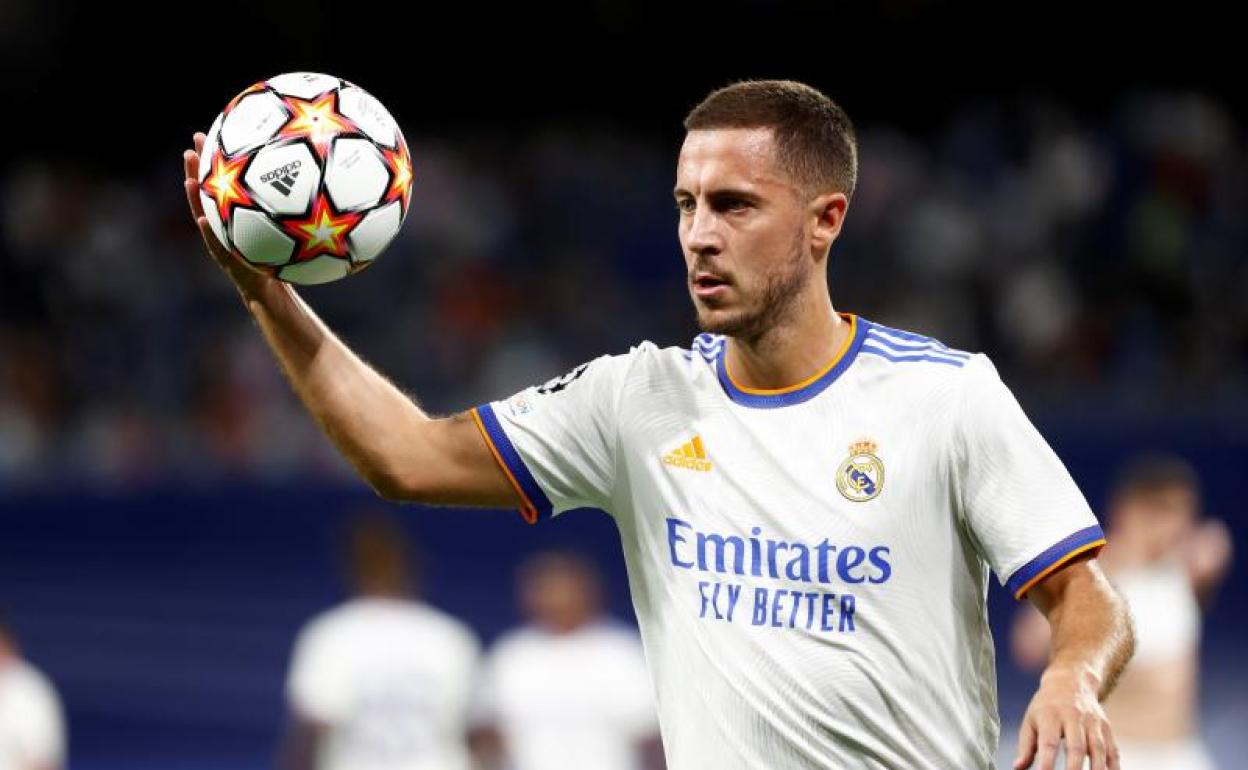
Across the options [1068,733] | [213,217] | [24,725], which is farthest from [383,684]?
[1068,733]

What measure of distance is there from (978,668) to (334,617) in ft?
17.5

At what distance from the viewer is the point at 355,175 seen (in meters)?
3.78

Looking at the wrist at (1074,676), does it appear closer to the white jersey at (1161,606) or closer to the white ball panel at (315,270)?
the white ball panel at (315,270)

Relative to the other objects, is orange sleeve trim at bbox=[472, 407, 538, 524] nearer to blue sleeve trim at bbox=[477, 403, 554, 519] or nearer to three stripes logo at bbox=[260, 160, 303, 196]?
blue sleeve trim at bbox=[477, 403, 554, 519]

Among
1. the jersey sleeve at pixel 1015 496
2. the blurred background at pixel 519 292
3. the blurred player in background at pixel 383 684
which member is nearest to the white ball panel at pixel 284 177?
the jersey sleeve at pixel 1015 496

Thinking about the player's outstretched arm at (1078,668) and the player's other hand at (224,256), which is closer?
the player's outstretched arm at (1078,668)

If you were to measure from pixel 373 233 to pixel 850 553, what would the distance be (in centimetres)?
114

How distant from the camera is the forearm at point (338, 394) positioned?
3795 millimetres

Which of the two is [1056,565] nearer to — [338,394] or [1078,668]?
[1078,668]

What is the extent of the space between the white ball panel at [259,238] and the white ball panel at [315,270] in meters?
0.04

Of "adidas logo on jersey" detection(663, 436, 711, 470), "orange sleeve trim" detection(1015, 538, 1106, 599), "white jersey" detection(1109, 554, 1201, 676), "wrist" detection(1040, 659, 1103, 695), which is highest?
"white jersey" detection(1109, 554, 1201, 676)

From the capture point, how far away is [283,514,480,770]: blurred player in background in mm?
8305

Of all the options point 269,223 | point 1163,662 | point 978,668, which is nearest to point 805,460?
point 978,668

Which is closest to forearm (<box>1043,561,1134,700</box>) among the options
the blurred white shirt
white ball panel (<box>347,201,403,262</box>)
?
white ball panel (<box>347,201,403,262</box>)
